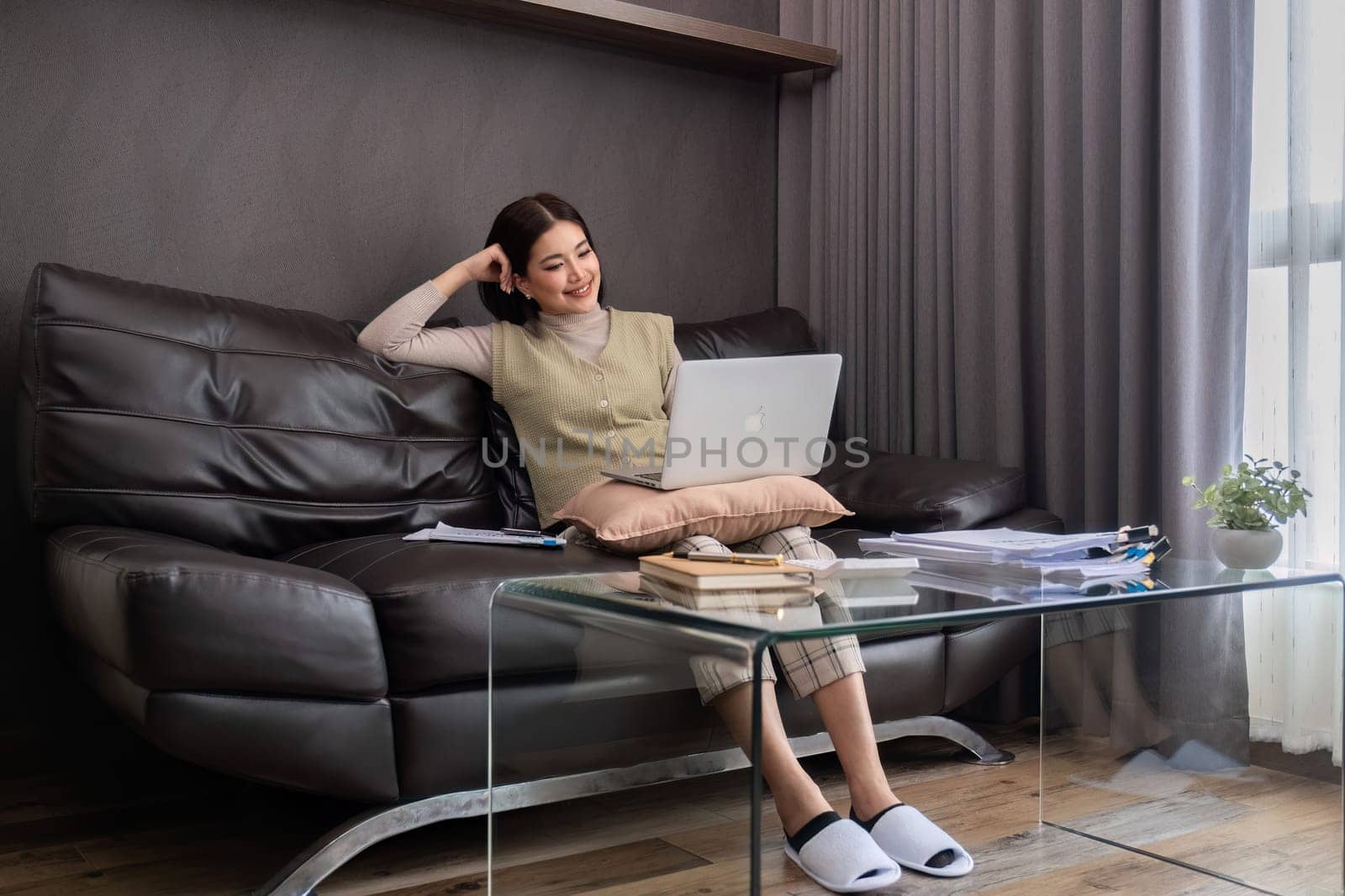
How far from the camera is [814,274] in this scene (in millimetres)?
3293

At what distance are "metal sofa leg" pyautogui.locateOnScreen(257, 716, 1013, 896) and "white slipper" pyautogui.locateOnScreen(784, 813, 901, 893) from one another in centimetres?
17

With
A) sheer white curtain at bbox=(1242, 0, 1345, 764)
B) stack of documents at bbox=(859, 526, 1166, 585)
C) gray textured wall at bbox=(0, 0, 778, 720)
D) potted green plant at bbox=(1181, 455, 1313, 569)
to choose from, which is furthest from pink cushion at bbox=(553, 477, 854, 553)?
gray textured wall at bbox=(0, 0, 778, 720)

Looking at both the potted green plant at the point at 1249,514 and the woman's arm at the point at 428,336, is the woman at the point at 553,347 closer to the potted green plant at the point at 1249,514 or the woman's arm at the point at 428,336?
the woman's arm at the point at 428,336

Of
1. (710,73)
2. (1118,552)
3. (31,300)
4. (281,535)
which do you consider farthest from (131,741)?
(710,73)

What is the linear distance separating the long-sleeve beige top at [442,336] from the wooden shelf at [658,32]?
76 cm

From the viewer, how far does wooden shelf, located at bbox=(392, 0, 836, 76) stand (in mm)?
2771

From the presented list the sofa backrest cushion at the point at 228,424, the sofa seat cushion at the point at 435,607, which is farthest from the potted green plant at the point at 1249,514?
the sofa backrest cushion at the point at 228,424

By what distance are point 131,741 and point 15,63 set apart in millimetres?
1344

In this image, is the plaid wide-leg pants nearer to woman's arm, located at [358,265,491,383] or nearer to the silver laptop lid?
the silver laptop lid

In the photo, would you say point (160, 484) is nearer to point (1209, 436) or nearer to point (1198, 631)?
point (1198, 631)

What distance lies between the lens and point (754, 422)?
1.86 meters

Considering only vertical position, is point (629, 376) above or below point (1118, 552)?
above

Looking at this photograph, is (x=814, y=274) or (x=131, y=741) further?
(x=814, y=274)
